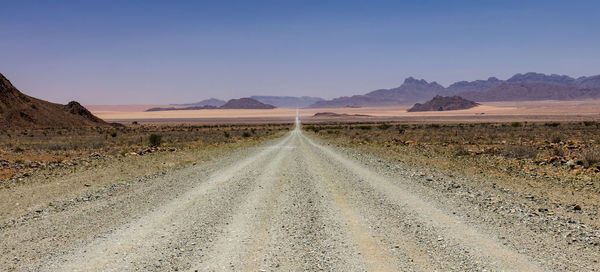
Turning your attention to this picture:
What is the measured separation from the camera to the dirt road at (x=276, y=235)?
20.2ft

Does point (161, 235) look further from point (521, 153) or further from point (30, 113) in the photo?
point (30, 113)

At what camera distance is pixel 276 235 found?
24.9ft

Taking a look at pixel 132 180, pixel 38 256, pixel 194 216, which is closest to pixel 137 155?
pixel 132 180

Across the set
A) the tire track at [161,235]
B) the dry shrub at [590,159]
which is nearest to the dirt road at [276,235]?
the tire track at [161,235]

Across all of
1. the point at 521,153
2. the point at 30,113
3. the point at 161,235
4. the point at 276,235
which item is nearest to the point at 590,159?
the point at 521,153

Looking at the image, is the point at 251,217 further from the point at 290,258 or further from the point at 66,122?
the point at 66,122

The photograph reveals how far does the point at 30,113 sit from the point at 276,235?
90.1 m

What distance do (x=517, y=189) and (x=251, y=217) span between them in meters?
8.78

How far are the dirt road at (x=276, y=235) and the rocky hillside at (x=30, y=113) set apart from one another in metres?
74.5

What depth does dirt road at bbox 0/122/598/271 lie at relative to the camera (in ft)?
20.2

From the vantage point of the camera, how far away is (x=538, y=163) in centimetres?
1923

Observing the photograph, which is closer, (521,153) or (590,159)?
(590,159)

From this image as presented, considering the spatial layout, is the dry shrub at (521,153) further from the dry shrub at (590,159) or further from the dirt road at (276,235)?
the dirt road at (276,235)

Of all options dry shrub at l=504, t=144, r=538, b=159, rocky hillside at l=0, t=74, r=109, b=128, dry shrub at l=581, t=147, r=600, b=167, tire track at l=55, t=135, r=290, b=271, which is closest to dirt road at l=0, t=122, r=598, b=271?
tire track at l=55, t=135, r=290, b=271
